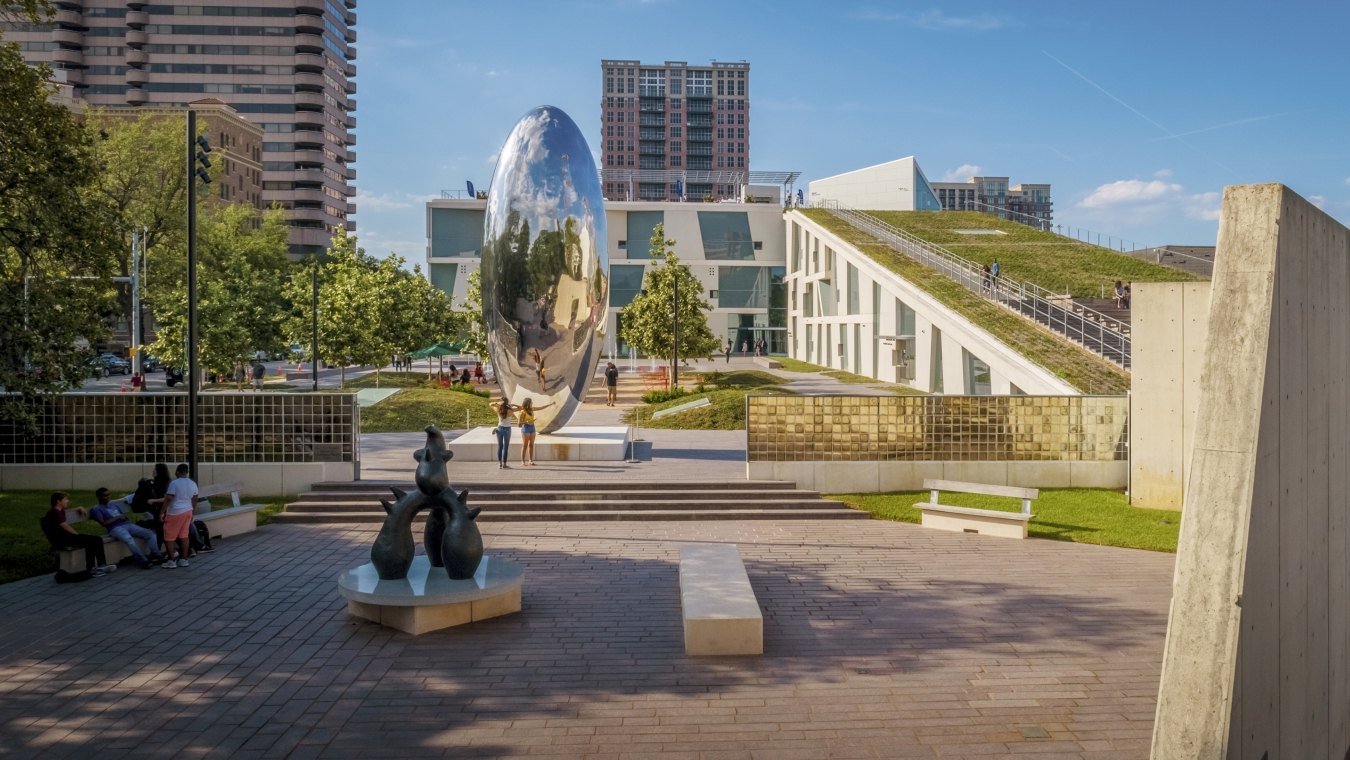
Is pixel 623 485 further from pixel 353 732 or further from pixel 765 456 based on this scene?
pixel 353 732

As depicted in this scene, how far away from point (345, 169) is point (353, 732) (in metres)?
127

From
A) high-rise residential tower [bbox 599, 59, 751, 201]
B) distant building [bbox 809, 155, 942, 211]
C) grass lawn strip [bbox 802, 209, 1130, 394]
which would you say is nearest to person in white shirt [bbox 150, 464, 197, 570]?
grass lawn strip [bbox 802, 209, 1130, 394]

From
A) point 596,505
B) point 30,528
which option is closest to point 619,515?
point 596,505

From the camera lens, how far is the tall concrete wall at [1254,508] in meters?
5.53

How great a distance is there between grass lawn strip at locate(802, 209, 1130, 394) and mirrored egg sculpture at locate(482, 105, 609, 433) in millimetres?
13887

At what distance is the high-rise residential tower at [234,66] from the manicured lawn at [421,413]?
84.5m

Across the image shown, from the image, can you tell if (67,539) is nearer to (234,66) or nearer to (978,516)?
(978,516)

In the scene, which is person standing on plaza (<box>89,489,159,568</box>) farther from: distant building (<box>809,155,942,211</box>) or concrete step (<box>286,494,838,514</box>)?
distant building (<box>809,155,942,211</box>)

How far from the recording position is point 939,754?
24.2ft

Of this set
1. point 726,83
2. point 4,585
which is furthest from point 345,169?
point 4,585

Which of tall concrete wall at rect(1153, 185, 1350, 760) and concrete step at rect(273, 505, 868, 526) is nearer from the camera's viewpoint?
tall concrete wall at rect(1153, 185, 1350, 760)

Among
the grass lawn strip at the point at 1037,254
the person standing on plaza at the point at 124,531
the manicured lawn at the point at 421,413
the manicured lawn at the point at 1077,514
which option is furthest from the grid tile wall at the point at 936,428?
the grass lawn strip at the point at 1037,254

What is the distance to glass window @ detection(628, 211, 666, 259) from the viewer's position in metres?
72.2

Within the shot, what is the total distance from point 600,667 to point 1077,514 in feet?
36.2
